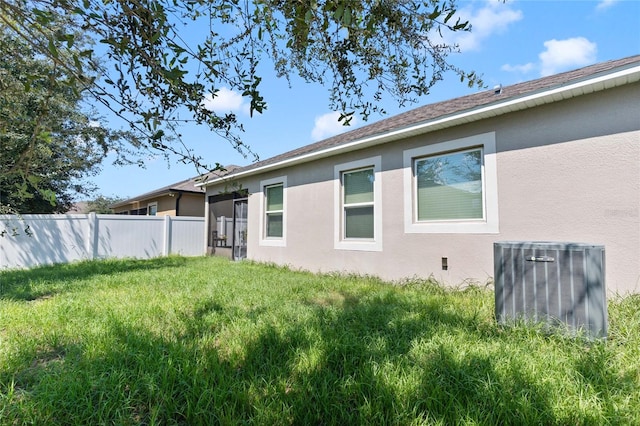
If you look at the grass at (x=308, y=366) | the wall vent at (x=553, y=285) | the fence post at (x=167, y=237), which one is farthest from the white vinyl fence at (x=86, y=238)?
the wall vent at (x=553, y=285)

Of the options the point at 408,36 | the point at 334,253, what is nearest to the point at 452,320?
the point at 408,36

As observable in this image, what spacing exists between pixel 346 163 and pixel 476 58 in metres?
4.45

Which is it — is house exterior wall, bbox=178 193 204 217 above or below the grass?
above

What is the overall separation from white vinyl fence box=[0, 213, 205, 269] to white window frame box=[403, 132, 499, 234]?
1023 centimetres

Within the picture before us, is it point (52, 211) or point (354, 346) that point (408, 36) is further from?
point (52, 211)

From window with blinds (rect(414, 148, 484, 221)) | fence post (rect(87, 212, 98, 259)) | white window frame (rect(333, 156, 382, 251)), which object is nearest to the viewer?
window with blinds (rect(414, 148, 484, 221))

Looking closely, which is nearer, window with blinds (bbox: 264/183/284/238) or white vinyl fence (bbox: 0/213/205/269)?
window with blinds (bbox: 264/183/284/238)

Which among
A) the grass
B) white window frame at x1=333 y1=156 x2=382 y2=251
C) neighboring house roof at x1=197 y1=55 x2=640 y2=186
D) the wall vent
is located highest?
neighboring house roof at x1=197 y1=55 x2=640 y2=186

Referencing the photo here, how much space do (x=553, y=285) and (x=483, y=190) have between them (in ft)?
7.17

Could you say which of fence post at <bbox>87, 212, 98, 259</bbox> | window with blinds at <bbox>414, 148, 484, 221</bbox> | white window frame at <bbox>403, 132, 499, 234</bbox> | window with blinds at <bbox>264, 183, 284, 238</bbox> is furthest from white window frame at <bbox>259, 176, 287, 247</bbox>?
fence post at <bbox>87, 212, 98, 259</bbox>

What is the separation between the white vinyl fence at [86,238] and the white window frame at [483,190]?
10.2 meters

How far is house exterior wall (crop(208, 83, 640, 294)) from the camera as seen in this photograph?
3904 millimetres

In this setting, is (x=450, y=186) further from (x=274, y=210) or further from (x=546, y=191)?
(x=274, y=210)

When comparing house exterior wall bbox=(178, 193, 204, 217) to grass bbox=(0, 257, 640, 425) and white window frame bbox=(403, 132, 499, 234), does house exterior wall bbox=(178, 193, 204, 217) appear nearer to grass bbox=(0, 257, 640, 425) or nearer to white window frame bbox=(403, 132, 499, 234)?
grass bbox=(0, 257, 640, 425)
